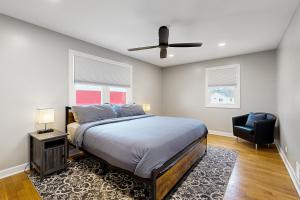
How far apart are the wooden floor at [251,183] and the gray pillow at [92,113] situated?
48.7 inches

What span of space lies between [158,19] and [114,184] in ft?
8.77

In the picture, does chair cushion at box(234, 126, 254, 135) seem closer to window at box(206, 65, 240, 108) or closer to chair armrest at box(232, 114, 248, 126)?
chair armrest at box(232, 114, 248, 126)

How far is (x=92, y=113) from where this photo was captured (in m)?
3.07

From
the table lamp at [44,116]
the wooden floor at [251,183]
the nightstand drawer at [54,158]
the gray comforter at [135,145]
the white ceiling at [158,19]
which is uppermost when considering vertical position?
the white ceiling at [158,19]

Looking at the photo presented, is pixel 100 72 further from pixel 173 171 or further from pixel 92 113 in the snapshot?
pixel 173 171

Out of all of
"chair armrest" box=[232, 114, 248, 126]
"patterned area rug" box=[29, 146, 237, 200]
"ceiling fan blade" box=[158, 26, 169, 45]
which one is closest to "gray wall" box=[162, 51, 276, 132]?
"chair armrest" box=[232, 114, 248, 126]

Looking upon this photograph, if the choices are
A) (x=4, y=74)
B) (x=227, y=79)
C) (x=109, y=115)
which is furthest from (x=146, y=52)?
(x=4, y=74)

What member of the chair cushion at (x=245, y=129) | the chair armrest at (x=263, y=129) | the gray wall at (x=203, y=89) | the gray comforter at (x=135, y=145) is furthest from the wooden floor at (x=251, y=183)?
the gray wall at (x=203, y=89)

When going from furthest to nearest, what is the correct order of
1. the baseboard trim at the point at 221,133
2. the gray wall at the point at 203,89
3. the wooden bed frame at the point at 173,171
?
the baseboard trim at the point at 221,133, the gray wall at the point at 203,89, the wooden bed frame at the point at 173,171

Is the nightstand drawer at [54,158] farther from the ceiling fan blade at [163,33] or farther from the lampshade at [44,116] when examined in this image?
the ceiling fan blade at [163,33]

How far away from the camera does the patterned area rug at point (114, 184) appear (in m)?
1.89

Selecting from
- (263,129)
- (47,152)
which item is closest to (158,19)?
(47,152)

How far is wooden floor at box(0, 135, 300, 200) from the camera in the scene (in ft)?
6.25

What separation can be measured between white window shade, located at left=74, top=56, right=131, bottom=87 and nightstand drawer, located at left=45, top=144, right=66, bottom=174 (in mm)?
1559
